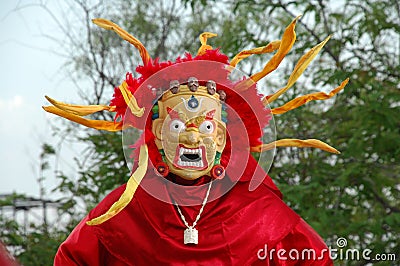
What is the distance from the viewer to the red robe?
203 centimetres

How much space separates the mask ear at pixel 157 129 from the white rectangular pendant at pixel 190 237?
299mm

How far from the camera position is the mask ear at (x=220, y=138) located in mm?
2109

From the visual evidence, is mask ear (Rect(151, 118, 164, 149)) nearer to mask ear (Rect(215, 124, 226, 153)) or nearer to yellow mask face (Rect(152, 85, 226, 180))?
yellow mask face (Rect(152, 85, 226, 180))

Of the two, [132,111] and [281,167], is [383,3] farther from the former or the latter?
[132,111]

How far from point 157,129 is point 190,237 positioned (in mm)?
378

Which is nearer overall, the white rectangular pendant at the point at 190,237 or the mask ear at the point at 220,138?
the white rectangular pendant at the point at 190,237

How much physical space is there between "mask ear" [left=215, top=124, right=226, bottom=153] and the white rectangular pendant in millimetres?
290

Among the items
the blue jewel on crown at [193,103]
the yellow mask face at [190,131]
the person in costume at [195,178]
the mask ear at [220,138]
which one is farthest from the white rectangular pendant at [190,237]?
the blue jewel on crown at [193,103]

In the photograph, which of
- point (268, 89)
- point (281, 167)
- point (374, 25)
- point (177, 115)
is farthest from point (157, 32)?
point (177, 115)

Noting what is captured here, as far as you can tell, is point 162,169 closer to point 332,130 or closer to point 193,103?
point 193,103

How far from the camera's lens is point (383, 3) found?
11.1 ft

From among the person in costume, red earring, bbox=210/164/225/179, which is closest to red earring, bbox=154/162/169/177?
the person in costume

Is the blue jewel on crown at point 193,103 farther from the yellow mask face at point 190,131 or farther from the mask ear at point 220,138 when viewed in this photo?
the mask ear at point 220,138

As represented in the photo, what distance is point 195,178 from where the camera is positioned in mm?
2082
